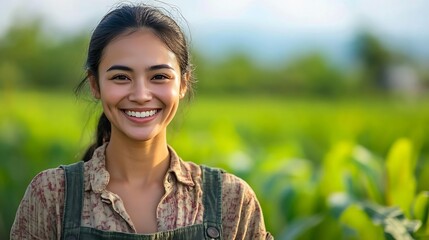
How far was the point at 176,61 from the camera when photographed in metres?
2.37

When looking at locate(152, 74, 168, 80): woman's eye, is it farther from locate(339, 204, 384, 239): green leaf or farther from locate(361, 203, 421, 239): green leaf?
locate(339, 204, 384, 239): green leaf

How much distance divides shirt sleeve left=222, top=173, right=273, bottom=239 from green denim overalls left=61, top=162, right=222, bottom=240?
24 millimetres

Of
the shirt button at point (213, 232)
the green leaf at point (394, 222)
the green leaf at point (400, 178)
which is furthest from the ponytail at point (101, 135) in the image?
the green leaf at point (400, 178)

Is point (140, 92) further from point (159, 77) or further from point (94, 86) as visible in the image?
point (94, 86)

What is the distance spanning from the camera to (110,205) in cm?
228

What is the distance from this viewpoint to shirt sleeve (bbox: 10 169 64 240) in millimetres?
2262

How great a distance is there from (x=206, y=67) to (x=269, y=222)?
37.8 ft

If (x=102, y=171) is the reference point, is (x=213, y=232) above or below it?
below

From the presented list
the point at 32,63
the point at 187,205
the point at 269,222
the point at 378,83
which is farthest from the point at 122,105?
the point at 378,83

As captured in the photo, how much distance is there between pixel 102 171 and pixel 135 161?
0.32 ft

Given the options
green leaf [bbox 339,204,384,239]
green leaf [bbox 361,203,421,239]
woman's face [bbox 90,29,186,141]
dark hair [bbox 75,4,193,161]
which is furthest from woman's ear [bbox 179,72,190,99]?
green leaf [bbox 339,204,384,239]

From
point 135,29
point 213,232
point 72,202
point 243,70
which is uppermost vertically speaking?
point 243,70

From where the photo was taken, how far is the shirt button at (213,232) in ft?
7.52

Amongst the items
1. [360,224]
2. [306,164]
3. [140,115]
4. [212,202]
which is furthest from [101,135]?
[306,164]
